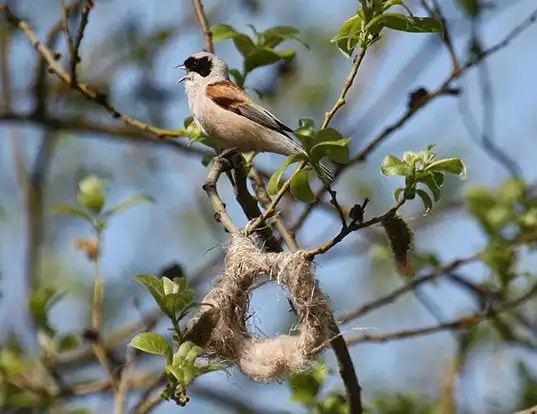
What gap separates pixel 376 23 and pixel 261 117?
127 cm

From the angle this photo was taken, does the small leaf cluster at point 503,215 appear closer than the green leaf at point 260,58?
No

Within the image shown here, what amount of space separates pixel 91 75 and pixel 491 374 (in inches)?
159

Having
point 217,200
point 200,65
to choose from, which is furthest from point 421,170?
point 200,65

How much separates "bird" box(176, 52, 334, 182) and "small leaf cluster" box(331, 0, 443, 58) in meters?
0.87

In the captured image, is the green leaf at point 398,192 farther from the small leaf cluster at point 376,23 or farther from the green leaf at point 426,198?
the small leaf cluster at point 376,23

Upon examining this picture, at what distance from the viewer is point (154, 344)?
2.41m

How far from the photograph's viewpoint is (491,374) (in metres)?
5.74

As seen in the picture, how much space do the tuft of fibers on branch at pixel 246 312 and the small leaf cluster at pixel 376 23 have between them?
626mm

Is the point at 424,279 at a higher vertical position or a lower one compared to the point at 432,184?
higher

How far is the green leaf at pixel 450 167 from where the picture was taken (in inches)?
91.6

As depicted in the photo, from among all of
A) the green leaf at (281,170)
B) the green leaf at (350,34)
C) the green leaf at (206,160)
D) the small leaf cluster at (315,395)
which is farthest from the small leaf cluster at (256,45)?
the small leaf cluster at (315,395)

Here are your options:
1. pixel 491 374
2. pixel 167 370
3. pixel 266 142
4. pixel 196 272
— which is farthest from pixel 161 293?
pixel 491 374

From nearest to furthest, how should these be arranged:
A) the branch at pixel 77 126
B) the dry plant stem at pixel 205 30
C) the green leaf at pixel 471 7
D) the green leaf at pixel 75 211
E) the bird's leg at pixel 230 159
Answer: the bird's leg at pixel 230 159, the green leaf at pixel 75 211, the dry plant stem at pixel 205 30, the green leaf at pixel 471 7, the branch at pixel 77 126

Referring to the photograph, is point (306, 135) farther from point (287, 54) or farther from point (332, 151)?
point (287, 54)
